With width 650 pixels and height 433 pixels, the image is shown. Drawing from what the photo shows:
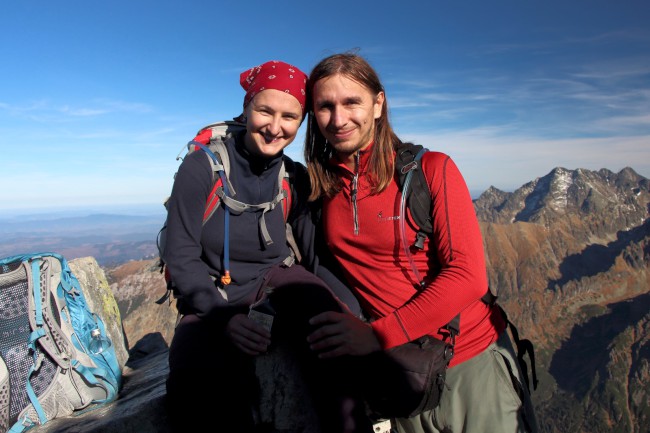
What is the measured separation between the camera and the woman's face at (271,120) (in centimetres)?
461

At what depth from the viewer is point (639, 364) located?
570ft

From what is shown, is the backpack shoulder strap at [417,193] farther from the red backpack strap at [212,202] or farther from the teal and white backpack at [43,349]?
the teal and white backpack at [43,349]

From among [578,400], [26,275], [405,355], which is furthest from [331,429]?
[578,400]

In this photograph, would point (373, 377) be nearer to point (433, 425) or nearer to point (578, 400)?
point (433, 425)

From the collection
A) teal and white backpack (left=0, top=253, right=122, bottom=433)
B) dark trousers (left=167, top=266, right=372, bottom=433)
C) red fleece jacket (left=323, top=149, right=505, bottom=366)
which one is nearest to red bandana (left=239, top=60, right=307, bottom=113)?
red fleece jacket (left=323, top=149, right=505, bottom=366)

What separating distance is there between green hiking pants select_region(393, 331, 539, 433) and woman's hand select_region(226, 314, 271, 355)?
6.55ft

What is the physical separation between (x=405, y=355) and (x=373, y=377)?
428 millimetres

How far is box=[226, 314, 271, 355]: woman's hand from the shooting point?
419 cm

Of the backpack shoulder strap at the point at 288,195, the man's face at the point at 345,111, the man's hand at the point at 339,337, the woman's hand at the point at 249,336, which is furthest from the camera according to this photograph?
the backpack shoulder strap at the point at 288,195

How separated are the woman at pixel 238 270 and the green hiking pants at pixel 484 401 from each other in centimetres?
164

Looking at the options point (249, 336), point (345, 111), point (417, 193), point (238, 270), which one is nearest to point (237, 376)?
point (249, 336)

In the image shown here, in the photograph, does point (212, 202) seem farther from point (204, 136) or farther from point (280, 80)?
point (280, 80)

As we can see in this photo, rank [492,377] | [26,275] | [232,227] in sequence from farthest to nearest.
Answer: [26,275] → [232,227] → [492,377]

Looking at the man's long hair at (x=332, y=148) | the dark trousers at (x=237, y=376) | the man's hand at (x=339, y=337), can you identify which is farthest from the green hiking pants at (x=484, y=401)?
the man's long hair at (x=332, y=148)
